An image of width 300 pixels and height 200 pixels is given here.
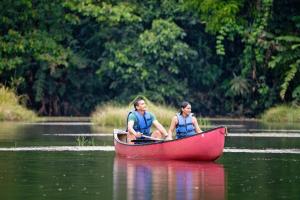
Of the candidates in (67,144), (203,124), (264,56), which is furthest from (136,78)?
(67,144)

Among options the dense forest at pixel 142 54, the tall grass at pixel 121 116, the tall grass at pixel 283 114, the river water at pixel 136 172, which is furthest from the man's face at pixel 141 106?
the dense forest at pixel 142 54

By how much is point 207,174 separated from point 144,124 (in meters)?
5.68

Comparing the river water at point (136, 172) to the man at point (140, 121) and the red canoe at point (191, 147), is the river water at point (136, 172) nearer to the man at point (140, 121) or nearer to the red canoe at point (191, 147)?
the red canoe at point (191, 147)

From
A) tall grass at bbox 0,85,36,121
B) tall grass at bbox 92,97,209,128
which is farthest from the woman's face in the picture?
tall grass at bbox 0,85,36,121

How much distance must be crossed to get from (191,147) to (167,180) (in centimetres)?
469

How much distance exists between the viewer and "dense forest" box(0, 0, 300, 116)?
54.5 m

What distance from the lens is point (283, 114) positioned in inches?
2009

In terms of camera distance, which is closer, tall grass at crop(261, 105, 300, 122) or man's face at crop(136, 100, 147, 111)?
man's face at crop(136, 100, 147, 111)

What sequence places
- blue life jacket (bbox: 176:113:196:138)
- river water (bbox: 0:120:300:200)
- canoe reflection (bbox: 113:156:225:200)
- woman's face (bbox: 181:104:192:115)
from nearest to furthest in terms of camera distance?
canoe reflection (bbox: 113:156:225:200) < river water (bbox: 0:120:300:200) < woman's face (bbox: 181:104:192:115) < blue life jacket (bbox: 176:113:196:138)

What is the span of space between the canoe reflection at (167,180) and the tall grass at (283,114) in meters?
24.3

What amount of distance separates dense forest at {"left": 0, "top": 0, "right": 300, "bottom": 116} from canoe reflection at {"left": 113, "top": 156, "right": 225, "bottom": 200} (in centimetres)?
2839

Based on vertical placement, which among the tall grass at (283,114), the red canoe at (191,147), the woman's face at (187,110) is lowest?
the tall grass at (283,114)

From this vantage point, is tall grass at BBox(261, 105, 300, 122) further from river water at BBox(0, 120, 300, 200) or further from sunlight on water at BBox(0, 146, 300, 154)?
sunlight on water at BBox(0, 146, 300, 154)

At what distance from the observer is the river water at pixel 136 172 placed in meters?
18.9
